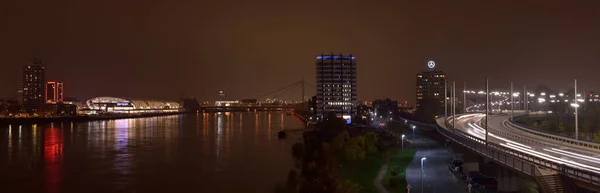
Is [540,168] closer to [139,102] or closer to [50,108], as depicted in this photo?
[50,108]

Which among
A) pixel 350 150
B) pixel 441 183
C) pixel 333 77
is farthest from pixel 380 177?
pixel 333 77

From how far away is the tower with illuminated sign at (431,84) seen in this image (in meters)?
60.7

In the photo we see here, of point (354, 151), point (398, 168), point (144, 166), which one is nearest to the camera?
point (398, 168)

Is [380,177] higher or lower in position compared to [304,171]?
lower

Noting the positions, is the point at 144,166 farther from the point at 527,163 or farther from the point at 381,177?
the point at 527,163

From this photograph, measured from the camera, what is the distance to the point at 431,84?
61.6 m

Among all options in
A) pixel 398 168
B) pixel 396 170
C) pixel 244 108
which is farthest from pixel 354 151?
pixel 244 108

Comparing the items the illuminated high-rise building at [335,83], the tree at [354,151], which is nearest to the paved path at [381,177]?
the tree at [354,151]

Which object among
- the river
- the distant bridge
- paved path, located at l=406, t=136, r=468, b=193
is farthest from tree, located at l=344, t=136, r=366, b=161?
the distant bridge

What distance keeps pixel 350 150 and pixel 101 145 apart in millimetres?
13811

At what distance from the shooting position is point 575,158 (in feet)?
27.2

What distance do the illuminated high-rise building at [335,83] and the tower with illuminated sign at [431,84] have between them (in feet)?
40.1

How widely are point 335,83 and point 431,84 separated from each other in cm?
1561

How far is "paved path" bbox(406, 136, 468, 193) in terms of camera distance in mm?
9742
